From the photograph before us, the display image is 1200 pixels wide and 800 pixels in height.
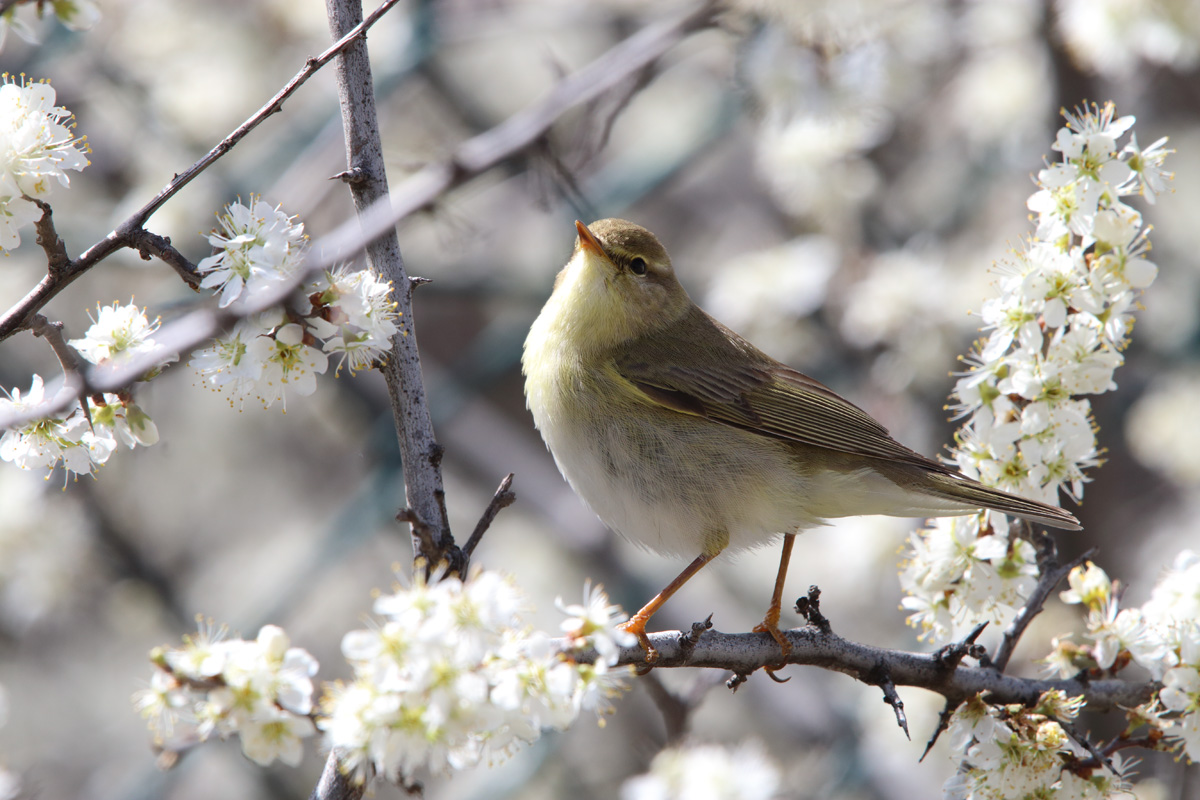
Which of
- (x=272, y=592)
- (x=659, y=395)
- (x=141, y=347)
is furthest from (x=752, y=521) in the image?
(x=272, y=592)

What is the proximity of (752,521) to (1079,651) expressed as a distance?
36.4 inches

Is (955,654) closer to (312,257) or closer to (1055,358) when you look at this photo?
(1055,358)

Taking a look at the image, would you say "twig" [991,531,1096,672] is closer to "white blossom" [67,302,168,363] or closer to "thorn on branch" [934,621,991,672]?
"thorn on branch" [934,621,991,672]

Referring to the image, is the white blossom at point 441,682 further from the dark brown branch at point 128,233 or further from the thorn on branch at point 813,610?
the thorn on branch at point 813,610

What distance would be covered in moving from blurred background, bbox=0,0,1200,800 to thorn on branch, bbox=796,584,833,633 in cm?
178

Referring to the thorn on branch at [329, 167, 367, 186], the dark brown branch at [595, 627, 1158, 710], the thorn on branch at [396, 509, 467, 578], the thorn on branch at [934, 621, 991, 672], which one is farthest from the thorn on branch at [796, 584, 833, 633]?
the thorn on branch at [329, 167, 367, 186]

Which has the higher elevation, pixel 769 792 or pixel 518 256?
pixel 518 256

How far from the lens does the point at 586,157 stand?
2.77 metres

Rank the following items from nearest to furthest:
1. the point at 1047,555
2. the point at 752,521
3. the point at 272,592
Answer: the point at 1047,555, the point at 752,521, the point at 272,592

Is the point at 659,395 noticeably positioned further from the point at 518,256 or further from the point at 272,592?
the point at 518,256

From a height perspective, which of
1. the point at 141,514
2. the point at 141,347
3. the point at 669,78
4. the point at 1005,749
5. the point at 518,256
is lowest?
the point at 141,347

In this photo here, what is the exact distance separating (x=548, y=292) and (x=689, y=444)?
2.56 m

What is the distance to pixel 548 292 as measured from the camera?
18.2 feet

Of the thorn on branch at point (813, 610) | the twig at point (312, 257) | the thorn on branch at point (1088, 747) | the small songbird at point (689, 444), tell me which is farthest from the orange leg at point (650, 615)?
the twig at point (312, 257)
